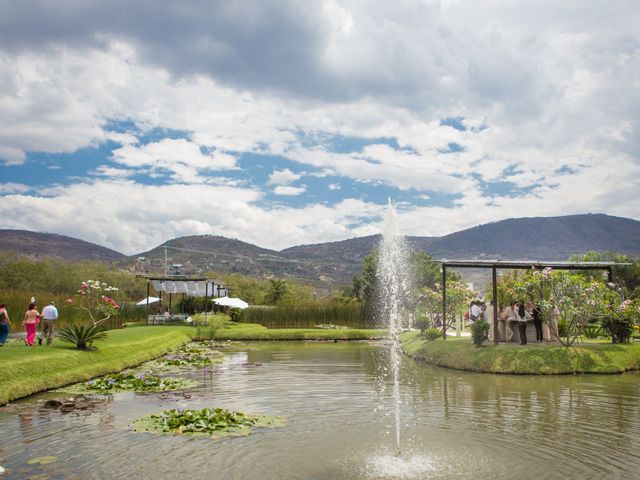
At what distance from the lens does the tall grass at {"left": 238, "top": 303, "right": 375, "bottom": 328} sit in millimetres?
49031

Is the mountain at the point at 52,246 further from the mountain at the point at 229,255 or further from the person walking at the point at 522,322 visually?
the person walking at the point at 522,322

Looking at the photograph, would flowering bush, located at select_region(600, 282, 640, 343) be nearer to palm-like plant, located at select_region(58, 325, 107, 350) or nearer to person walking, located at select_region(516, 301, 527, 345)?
person walking, located at select_region(516, 301, 527, 345)

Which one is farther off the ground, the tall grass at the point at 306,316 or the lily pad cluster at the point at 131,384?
the tall grass at the point at 306,316

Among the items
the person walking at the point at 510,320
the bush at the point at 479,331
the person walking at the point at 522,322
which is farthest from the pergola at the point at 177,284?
the person walking at the point at 522,322

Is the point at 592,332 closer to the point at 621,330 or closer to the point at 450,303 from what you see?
the point at 621,330

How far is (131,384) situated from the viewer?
16734 millimetres

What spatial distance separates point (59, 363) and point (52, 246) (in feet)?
606

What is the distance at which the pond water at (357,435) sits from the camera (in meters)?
8.67

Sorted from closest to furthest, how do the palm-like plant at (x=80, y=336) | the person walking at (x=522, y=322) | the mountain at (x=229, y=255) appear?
the palm-like plant at (x=80, y=336) → the person walking at (x=522, y=322) → the mountain at (x=229, y=255)

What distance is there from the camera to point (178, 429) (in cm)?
1094

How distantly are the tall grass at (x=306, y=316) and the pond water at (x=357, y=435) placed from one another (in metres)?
30.7

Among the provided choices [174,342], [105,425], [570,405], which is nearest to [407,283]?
[174,342]

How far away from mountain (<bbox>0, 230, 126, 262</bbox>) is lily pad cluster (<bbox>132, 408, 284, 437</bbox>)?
6764 inches

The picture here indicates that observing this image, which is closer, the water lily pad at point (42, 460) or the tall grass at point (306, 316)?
the water lily pad at point (42, 460)
